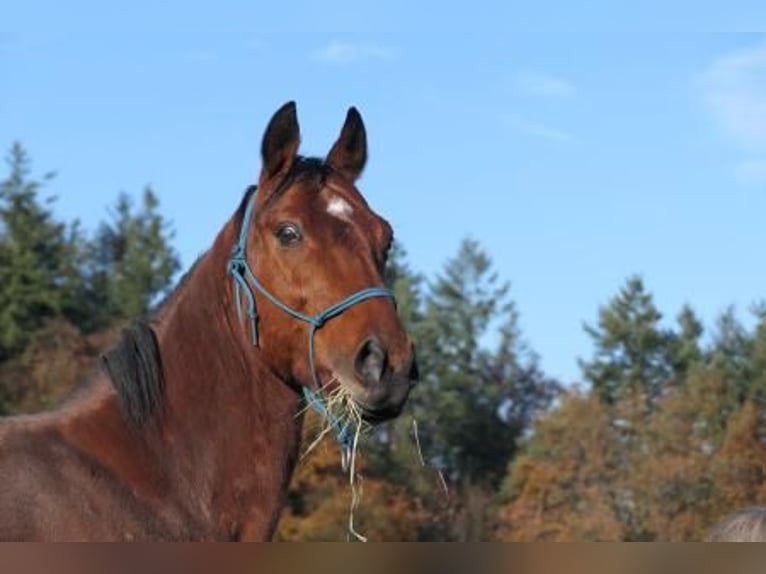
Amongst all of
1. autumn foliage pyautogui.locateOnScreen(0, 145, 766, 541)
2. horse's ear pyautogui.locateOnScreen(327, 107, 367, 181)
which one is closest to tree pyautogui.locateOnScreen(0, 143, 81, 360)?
autumn foliage pyautogui.locateOnScreen(0, 145, 766, 541)

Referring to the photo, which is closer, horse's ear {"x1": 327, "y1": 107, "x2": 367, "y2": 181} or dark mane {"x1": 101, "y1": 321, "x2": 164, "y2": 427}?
dark mane {"x1": 101, "y1": 321, "x2": 164, "y2": 427}

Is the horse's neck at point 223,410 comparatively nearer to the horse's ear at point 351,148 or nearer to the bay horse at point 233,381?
the bay horse at point 233,381

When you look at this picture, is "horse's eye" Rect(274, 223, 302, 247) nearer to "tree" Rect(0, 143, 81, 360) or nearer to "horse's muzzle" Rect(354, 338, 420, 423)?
"horse's muzzle" Rect(354, 338, 420, 423)

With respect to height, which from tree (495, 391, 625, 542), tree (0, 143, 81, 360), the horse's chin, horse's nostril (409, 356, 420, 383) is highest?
tree (0, 143, 81, 360)

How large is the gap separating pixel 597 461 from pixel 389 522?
10.8m

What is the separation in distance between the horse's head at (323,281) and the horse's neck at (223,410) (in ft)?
0.56

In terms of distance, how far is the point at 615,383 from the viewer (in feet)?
276

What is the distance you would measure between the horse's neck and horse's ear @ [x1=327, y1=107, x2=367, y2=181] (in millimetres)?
837

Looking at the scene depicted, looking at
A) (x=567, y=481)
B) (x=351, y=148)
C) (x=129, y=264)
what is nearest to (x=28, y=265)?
(x=129, y=264)

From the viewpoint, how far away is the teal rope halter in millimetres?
6703

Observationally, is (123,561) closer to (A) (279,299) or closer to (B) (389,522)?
(A) (279,299)

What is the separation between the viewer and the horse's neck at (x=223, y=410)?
21.8ft

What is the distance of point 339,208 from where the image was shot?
7047 mm

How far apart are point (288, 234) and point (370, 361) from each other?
2.88ft
